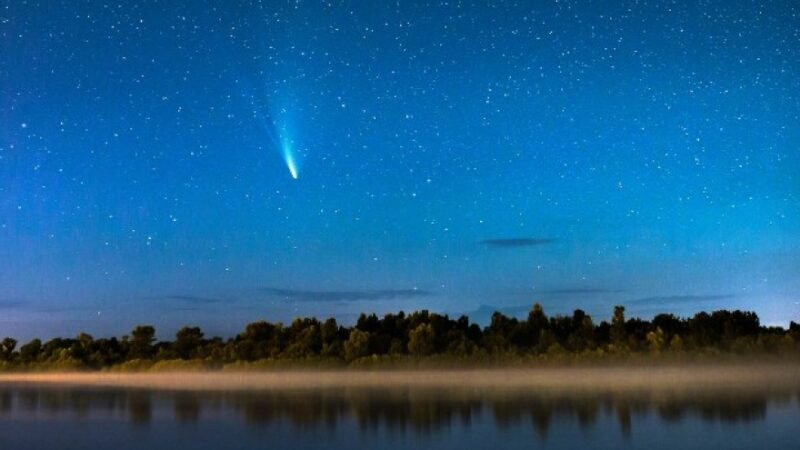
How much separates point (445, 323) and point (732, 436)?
74139 mm

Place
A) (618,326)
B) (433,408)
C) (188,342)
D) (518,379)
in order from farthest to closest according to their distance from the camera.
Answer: (188,342), (618,326), (518,379), (433,408)

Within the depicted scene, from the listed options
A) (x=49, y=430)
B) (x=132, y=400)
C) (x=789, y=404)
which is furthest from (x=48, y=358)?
(x=789, y=404)

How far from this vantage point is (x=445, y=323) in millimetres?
94188

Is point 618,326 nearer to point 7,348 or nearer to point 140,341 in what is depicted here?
point 140,341

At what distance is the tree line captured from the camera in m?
79.3

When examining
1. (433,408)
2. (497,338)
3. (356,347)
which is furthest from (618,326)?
(433,408)

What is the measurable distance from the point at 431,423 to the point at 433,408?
18.6ft

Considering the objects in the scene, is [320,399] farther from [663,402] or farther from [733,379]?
[733,379]

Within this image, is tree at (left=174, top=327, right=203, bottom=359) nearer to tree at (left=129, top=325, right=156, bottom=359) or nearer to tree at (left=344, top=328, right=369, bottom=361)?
tree at (left=129, top=325, right=156, bottom=359)

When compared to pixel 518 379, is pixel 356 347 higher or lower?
higher

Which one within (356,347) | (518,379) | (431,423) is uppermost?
(356,347)

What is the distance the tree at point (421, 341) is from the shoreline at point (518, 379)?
5.44m

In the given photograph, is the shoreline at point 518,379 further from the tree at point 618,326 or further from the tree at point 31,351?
the tree at point 31,351

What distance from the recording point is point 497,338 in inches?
3388
